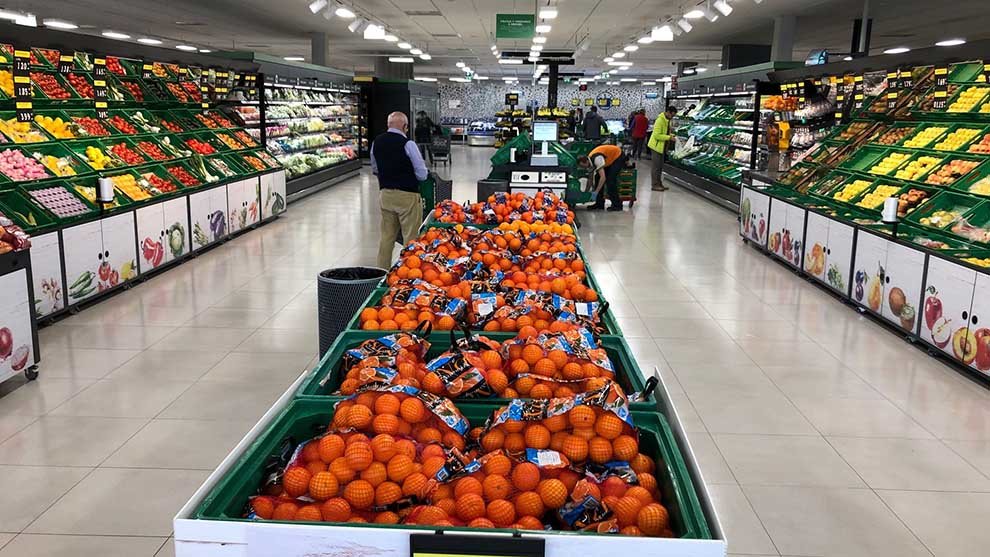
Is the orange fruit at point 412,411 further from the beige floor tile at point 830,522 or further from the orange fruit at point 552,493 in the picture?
the beige floor tile at point 830,522

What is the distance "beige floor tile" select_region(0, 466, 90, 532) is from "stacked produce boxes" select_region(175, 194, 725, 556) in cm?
163

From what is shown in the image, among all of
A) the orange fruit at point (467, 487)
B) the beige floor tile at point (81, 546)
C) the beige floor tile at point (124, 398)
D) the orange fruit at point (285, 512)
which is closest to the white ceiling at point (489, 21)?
the beige floor tile at point (124, 398)

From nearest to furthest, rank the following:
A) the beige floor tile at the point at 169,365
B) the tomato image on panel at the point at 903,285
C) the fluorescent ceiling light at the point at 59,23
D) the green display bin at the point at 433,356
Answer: the green display bin at the point at 433,356 → the beige floor tile at the point at 169,365 → the tomato image on panel at the point at 903,285 → the fluorescent ceiling light at the point at 59,23

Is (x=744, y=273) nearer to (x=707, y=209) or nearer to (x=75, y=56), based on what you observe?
(x=707, y=209)

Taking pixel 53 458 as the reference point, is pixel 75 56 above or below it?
above

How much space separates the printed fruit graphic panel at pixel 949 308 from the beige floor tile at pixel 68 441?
5337 mm

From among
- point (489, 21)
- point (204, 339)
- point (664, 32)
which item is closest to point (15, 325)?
point (204, 339)

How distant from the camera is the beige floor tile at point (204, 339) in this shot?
5820mm

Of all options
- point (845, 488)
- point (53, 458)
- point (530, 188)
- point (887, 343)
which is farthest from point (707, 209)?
point (53, 458)

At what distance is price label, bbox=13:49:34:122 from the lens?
719 centimetres

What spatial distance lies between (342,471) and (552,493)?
533 millimetres

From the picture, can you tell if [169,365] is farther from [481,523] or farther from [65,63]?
[65,63]

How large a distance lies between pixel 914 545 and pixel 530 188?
8655 millimetres

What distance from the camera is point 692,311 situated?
710 centimetres
